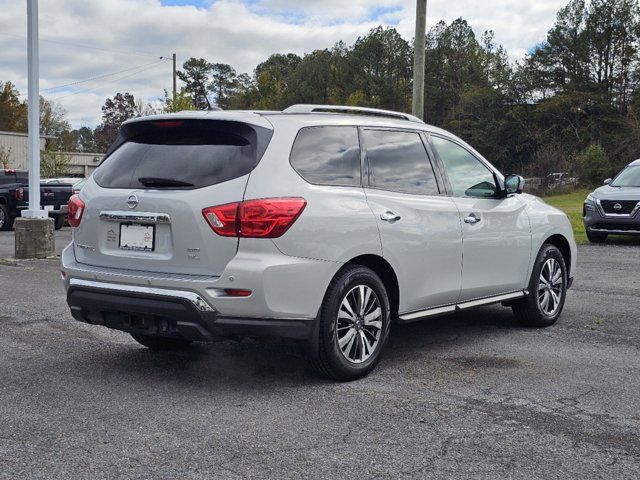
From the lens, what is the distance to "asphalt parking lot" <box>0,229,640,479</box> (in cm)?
365

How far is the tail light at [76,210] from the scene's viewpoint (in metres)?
5.29

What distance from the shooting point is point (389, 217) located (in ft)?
→ 17.5

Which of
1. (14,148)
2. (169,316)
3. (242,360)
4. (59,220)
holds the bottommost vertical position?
(242,360)

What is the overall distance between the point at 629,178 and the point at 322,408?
13503mm

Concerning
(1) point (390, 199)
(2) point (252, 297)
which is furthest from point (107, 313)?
(1) point (390, 199)

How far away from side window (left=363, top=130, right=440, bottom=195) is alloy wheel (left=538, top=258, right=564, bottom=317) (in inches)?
69.0

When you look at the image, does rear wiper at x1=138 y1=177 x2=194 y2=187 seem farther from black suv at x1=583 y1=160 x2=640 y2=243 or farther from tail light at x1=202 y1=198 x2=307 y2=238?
black suv at x1=583 y1=160 x2=640 y2=243

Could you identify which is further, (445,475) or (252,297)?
(252,297)

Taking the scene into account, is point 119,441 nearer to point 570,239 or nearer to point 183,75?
point 570,239

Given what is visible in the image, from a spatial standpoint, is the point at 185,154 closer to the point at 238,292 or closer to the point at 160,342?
the point at 238,292

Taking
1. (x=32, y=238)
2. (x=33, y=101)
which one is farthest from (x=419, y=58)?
(x=32, y=238)

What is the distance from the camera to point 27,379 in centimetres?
515

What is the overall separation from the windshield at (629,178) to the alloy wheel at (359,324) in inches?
482

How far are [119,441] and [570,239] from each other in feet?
16.2
